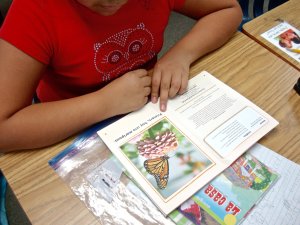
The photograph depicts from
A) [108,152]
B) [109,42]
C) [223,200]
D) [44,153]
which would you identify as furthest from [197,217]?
[109,42]

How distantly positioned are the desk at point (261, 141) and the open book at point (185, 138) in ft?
0.13

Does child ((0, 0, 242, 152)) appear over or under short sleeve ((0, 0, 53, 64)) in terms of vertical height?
under

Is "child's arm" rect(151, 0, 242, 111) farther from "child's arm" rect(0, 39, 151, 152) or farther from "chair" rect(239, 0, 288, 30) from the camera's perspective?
"chair" rect(239, 0, 288, 30)

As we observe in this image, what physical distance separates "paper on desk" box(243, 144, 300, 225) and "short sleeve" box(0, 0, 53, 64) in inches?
17.5

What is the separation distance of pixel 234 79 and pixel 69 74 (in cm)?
37

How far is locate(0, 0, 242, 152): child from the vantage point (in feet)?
1.69

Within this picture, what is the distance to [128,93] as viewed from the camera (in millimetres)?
586

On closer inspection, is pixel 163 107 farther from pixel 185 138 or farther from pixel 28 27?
pixel 28 27

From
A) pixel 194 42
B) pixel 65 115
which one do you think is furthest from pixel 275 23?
pixel 65 115

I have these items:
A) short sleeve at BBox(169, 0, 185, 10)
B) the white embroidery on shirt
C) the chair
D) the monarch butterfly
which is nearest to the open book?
the monarch butterfly

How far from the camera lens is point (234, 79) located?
66 cm

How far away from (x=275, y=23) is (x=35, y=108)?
663 millimetres

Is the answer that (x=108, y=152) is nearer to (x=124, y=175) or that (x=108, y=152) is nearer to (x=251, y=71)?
(x=124, y=175)

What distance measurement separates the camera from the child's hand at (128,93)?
57 cm
